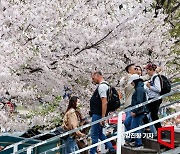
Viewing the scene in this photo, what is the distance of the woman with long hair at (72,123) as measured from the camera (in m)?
7.92

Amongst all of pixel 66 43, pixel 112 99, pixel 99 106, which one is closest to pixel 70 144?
pixel 99 106

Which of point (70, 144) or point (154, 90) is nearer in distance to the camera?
point (154, 90)

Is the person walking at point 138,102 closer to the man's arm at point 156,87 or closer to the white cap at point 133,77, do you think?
the white cap at point 133,77

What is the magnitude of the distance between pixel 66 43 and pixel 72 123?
2.58 metres

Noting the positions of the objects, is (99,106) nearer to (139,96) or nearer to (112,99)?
(112,99)

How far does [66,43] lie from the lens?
9.94 meters

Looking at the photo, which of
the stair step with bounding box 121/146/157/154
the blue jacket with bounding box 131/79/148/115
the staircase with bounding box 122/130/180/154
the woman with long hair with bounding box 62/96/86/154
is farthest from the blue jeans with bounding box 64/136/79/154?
the blue jacket with bounding box 131/79/148/115

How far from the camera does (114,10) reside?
36.8ft

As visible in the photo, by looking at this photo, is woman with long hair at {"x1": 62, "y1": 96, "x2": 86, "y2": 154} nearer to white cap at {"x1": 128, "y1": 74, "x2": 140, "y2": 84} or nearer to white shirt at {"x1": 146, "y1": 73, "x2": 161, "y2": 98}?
white cap at {"x1": 128, "y1": 74, "x2": 140, "y2": 84}

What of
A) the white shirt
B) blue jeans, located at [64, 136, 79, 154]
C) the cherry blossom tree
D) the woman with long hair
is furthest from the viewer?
the cherry blossom tree

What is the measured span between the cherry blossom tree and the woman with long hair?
101 centimetres

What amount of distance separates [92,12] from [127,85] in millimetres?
3277

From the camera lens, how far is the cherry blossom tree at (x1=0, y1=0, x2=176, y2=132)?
8.57 metres

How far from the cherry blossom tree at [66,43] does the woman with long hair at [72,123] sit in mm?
1007
